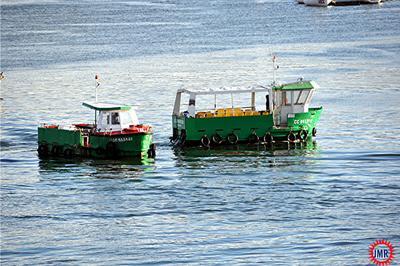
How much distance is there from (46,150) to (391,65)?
173ft

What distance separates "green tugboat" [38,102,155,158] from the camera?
75.4 meters

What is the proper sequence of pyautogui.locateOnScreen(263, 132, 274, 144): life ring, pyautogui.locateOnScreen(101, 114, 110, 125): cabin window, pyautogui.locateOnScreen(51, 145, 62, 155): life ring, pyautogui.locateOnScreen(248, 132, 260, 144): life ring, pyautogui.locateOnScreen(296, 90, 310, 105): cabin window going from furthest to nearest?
1. pyautogui.locateOnScreen(296, 90, 310, 105): cabin window
2. pyautogui.locateOnScreen(263, 132, 274, 144): life ring
3. pyautogui.locateOnScreen(248, 132, 260, 144): life ring
4. pyautogui.locateOnScreen(51, 145, 62, 155): life ring
5. pyautogui.locateOnScreen(101, 114, 110, 125): cabin window

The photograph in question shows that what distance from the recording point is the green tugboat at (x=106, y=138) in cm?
7538

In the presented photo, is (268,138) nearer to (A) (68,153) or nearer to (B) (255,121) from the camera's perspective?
(B) (255,121)

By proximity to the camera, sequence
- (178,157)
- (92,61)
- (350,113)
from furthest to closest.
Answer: (92,61)
(350,113)
(178,157)

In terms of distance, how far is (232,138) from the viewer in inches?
3127

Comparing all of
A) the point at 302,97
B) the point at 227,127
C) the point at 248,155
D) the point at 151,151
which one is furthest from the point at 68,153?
the point at 302,97

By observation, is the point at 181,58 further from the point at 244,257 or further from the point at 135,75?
the point at 244,257

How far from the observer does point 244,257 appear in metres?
54.0

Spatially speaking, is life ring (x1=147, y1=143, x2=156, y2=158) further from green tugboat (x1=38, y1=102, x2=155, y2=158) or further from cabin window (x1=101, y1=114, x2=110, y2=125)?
cabin window (x1=101, y1=114, x2=110, y2=125)

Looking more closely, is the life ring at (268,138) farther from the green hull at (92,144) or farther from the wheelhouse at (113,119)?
the wheelhouse at (113,119)

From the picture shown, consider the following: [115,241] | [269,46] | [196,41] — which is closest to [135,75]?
[269,46]

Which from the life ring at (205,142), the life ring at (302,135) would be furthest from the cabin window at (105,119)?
the life ring at (302,135)

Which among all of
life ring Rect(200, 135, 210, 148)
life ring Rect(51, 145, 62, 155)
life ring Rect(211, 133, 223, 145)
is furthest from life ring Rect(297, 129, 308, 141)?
life ring Rect(51, 145, 62, 155)
